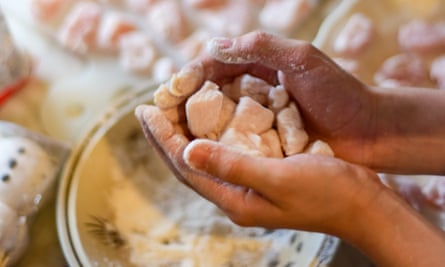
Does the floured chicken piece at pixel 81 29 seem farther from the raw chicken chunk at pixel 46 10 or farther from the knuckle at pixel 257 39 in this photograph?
the knuckle at pixel 257 39

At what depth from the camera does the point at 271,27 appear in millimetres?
1022

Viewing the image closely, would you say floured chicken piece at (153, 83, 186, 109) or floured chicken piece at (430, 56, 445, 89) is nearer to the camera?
floured chicken piece at (153, 83, 186, 109)

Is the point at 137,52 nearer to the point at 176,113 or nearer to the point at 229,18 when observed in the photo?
A: the point at 229,18

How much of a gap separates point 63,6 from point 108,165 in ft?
1.27

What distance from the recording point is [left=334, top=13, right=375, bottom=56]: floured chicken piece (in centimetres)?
89

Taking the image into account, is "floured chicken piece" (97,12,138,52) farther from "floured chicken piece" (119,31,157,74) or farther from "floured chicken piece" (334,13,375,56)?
"floured chicken piece" (334,13,375,56)

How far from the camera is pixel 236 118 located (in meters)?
0.68

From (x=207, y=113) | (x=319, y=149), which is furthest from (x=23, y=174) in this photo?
(x=319, y=149)

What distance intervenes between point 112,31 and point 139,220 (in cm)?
36

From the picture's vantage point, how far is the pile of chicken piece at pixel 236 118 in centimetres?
66

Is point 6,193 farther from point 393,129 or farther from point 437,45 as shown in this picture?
point 437,45

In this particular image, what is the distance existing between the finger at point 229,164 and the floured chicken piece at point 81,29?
511 mm

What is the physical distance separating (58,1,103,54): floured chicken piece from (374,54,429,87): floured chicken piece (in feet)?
1.52

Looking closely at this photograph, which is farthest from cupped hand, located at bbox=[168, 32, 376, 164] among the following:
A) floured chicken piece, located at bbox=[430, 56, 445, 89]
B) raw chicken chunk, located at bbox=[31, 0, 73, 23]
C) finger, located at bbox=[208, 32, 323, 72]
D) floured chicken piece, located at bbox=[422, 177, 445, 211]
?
raw chicken chunk, located at bbox=[31, 0, 73, 23]
